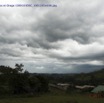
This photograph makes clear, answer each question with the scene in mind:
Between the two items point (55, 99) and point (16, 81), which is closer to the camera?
point (55, 99)

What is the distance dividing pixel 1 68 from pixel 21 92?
10.9 meters

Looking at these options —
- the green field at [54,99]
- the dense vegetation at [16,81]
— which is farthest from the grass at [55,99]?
the dense vegetation at [16,81]

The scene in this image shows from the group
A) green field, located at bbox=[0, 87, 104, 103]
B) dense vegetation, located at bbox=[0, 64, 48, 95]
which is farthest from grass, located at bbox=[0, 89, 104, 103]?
dense vegetation, located at bbox=[0, 64, 48, 95]

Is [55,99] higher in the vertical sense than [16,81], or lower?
lower

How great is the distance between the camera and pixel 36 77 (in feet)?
281

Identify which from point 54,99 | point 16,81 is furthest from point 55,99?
point 16,81

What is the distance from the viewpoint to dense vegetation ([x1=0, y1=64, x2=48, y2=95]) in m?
73.3

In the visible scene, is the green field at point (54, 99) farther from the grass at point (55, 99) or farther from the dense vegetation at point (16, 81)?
the dense vegetation at point (16, 81)

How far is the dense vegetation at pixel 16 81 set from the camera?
73.3 m

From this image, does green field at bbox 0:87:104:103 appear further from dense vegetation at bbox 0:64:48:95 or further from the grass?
dense vegetation at bbox 0:64:48:95

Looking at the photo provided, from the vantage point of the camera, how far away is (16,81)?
2891 inches

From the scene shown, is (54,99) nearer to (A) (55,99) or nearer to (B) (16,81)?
(A) (55,99)

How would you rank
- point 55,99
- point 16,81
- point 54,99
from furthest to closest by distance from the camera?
point 16,81 < point 54,99 < point 55,99

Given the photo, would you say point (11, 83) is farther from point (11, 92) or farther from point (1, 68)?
point (1, 68)
